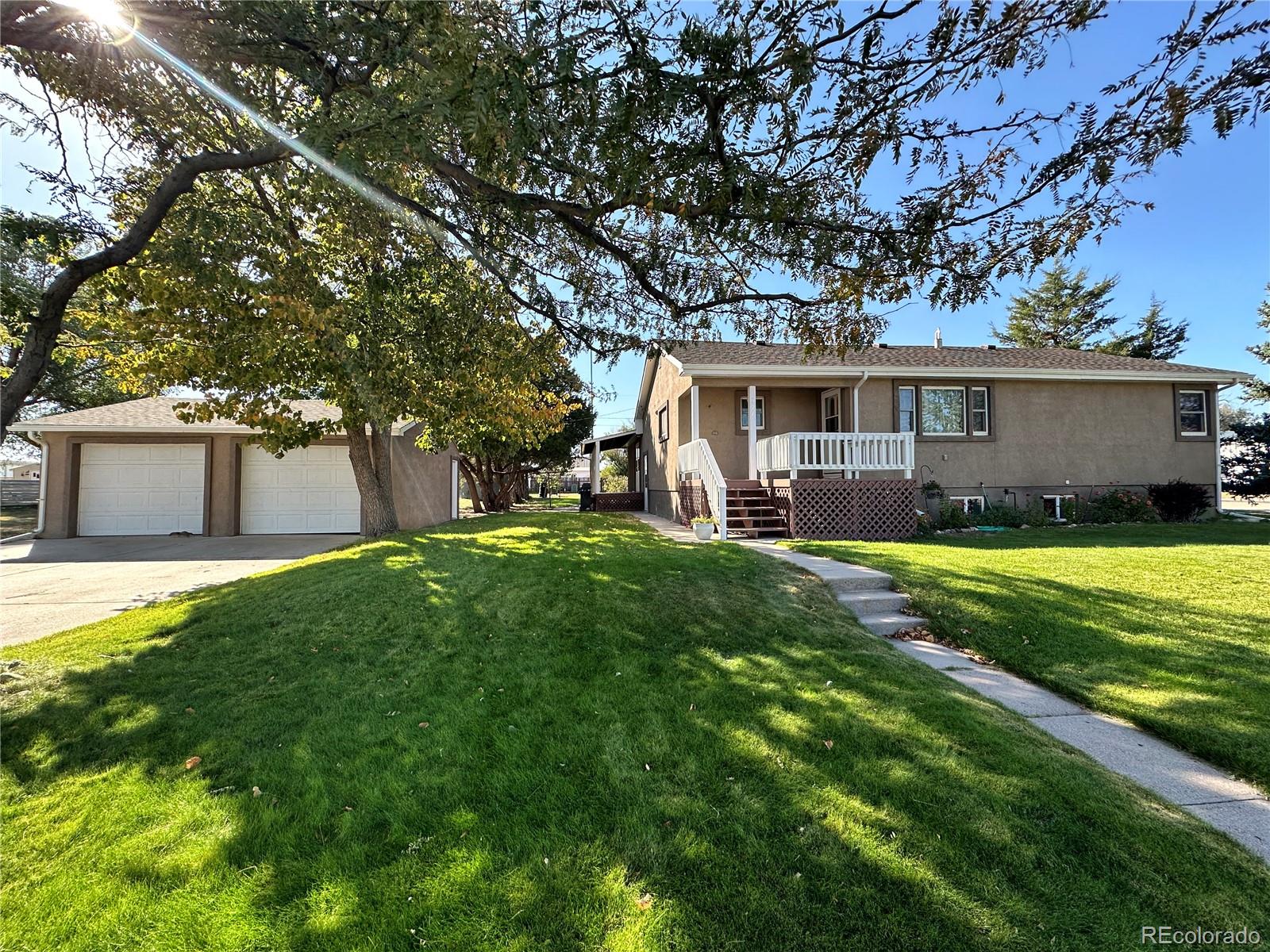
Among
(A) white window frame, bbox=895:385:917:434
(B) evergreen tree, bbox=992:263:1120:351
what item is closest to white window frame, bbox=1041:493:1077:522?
(A) white window frame, bbox=895:385:917:434

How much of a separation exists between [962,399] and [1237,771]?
11883 millimetres

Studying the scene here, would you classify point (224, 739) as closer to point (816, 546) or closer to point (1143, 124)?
point (1143, 124)

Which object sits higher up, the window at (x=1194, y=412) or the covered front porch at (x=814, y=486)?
the window at (x=1194, y=412)

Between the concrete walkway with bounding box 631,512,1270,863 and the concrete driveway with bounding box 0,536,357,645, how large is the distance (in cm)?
839

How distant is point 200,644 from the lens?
485cm

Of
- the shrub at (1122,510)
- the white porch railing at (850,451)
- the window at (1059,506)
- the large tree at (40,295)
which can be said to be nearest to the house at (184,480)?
the large tree at (40,295)

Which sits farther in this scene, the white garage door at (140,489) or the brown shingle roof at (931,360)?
the white garage door at (140,489)

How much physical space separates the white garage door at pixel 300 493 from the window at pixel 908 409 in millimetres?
14126

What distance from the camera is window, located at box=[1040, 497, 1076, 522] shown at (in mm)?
12875

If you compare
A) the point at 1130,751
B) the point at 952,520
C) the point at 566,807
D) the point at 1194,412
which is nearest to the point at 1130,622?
the point at 1130,751

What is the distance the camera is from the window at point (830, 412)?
44.3 feet

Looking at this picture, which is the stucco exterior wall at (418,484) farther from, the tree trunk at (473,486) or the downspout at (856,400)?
the downspout at (856,400)

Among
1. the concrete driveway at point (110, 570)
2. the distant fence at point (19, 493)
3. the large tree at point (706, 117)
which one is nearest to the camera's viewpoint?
the large tree at point (706, 117)

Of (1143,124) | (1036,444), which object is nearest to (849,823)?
(1143,124)
